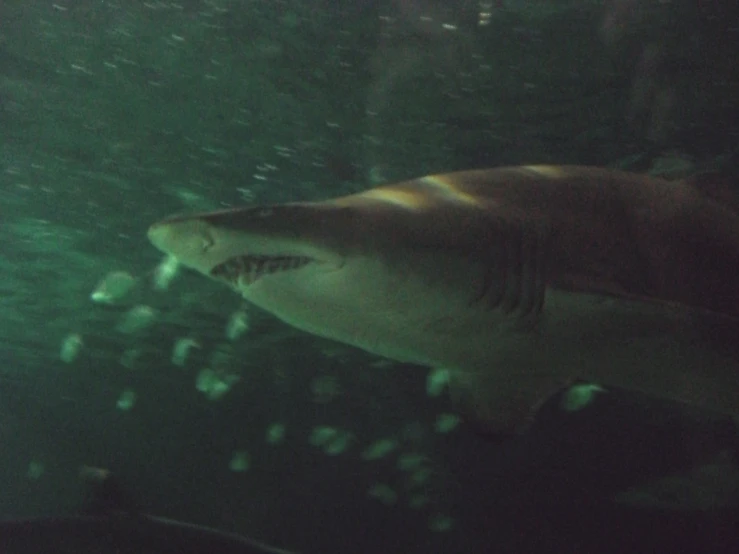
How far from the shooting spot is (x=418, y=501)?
19.0 meters

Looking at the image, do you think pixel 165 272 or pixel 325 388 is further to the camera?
pixel 325 388

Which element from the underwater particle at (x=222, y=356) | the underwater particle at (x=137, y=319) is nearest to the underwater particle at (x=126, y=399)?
the underwater particle at (x=222, y=356)

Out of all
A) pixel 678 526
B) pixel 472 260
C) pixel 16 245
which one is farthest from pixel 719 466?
pixel 16 245

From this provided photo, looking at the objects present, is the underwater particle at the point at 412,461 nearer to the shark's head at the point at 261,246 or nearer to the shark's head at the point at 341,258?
the shark's head at the point at 341,258

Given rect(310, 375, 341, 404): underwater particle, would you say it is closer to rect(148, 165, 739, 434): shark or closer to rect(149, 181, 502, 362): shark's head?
rect(148, 165, 739, 434): shark

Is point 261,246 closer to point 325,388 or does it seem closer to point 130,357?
point 325,388

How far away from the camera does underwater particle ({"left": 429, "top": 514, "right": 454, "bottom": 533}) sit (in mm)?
17641

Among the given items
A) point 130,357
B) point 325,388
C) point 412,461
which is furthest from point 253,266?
point 130,357

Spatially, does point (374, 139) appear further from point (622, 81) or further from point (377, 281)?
Answer: point (377, 281)

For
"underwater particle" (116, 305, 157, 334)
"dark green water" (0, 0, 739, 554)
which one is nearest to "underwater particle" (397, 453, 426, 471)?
"dark green water" (0, 0, 739, 554)

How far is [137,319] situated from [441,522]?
930 cm

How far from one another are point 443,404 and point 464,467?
2.78 m

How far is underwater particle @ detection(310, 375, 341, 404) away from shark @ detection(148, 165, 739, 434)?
1158cm

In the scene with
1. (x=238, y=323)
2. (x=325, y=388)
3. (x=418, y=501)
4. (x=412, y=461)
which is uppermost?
(x=238, y=323)
